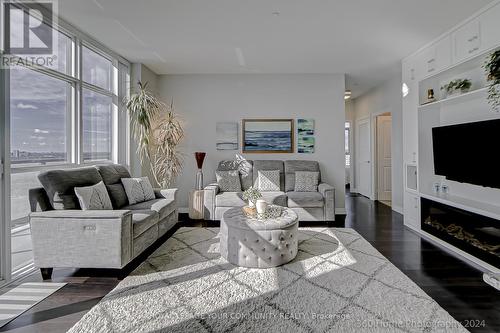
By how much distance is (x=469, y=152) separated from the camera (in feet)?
11.0

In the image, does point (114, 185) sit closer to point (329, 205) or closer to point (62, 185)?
point (62, 185)

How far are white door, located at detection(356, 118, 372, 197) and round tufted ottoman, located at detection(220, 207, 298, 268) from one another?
495cm

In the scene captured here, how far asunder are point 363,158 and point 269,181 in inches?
145

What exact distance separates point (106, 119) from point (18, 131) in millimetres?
1731

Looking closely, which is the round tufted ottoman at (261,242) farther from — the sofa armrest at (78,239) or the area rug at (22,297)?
the area rug at (22,297)

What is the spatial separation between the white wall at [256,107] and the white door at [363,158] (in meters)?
2.08

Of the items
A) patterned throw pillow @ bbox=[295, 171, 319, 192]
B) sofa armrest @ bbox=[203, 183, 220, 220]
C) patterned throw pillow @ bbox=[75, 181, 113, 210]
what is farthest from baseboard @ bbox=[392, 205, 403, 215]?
patterned throw pillow @ bbox=[75, 181, 113, 210]

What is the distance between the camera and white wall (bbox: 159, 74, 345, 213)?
557cm

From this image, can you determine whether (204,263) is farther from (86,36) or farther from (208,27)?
(86,36)

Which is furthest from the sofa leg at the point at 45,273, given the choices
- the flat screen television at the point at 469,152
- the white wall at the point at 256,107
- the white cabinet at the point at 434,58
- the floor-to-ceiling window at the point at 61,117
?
the white cabinet at the point at 434,58

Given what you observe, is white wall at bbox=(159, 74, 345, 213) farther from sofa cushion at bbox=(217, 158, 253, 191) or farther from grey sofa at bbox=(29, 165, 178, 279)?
grey sofa at bbox=(29, 165, 178, 279)

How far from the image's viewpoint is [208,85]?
5.70 m

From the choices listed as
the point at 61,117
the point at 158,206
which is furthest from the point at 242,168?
the point at 61,117

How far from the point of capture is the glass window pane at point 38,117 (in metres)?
2.86
